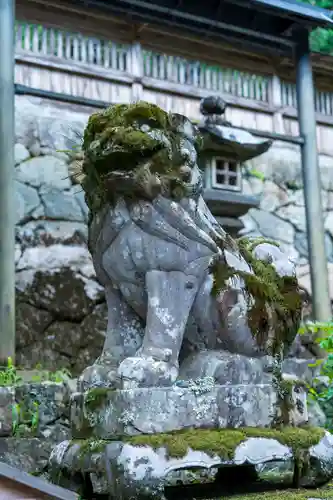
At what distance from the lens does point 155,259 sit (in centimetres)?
244

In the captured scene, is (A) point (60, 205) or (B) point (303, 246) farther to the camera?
(B) point (303, 246)

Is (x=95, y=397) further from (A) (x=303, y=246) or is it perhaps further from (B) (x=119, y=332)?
(A) (x=303, y=246)

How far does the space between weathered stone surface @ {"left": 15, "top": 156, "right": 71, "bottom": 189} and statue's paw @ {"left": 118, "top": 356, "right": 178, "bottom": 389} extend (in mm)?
5443

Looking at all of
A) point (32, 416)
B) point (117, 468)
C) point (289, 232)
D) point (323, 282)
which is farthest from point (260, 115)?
point (117, 468)

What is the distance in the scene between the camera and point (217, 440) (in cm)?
227

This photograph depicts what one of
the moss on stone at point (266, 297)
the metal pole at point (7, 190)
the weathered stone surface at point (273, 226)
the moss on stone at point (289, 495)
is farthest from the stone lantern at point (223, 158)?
the moss on stone at point (289, 495)

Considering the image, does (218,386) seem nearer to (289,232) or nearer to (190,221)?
(190,221)

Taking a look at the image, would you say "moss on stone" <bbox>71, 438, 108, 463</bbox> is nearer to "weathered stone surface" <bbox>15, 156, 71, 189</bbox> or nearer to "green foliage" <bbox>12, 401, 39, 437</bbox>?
"green foliage" <bbox>12, 401, 39, 437</bbox>

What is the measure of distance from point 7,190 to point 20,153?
2.66m

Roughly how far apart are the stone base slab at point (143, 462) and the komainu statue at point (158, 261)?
0.81 ft

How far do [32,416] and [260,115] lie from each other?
6.12 metres

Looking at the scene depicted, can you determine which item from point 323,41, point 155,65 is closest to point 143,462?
point 155,65

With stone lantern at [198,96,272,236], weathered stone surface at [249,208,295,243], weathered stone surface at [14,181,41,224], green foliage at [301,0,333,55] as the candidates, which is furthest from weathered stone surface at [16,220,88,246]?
green foliage at [301,0,333,55]

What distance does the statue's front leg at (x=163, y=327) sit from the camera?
7.55 feet
